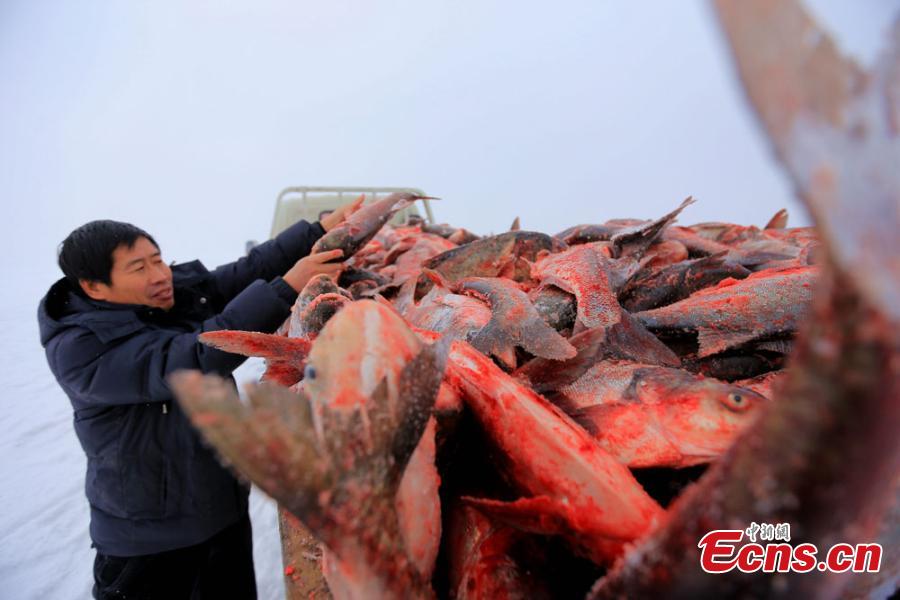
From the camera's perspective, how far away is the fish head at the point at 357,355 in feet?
2.19

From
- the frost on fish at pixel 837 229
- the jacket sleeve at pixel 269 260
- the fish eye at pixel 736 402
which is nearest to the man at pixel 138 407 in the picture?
the jacket sleeve at pixel 269 260

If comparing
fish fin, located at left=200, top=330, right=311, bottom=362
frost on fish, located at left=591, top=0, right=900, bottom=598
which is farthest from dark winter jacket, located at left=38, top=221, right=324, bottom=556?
frost on fish, located at left=591, top=0, right=900, bottom=598

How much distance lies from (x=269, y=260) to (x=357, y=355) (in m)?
2.26

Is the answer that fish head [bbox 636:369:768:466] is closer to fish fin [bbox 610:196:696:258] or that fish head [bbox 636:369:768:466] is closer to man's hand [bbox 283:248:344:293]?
fish fin [bbox 610:196:696:258]

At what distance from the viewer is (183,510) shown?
1850 mm

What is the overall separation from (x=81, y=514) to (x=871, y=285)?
443 cm

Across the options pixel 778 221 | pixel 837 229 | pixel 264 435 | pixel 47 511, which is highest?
pixel 837 229

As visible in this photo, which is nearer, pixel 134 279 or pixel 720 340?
pixel 720 340

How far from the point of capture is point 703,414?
0.89m

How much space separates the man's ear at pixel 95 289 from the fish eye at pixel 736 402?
82.3 inches

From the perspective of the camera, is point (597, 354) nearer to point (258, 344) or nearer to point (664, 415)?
point (664, 415)

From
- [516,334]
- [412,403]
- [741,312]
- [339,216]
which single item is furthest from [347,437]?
[339,216]

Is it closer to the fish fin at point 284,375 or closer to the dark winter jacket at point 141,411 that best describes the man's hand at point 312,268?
the dark winter jacket at point 141,411

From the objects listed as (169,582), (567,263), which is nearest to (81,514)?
(169,582)
